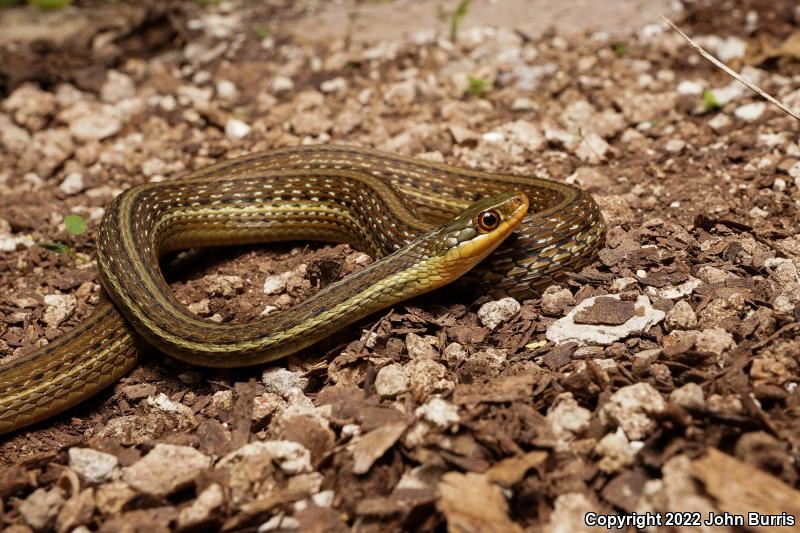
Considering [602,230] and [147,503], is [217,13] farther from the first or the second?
[147,503]

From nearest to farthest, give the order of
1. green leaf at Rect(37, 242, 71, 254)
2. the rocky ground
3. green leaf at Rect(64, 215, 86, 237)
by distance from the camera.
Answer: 1. the rocky ground
2. green leaf at Rect(37, 242, 71, 254)
3. green leaf at Rect(64, 215, 86, 237)

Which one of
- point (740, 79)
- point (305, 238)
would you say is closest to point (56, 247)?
point (305, 238)

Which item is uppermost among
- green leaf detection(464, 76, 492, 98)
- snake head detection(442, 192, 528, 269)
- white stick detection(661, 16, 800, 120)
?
white stick detection(661, 16, 800, 120)

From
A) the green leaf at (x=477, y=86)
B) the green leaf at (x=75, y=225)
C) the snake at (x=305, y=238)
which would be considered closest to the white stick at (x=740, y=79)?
the snake at (x=305, y=238)

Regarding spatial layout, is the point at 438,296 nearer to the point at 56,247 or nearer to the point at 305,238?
the point at 305,238

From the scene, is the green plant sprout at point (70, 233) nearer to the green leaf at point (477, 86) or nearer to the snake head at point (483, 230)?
the snake head at point (483, 230)

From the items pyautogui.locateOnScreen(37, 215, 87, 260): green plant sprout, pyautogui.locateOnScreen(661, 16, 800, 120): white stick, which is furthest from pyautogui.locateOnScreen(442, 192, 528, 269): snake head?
pyautogui.locateOnScreen(37, 215, 87, 260): green plant sprout

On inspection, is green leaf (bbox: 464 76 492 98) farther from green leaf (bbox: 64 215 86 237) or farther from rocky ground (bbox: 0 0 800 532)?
green leaf (bbox: 64 215 86 237)
